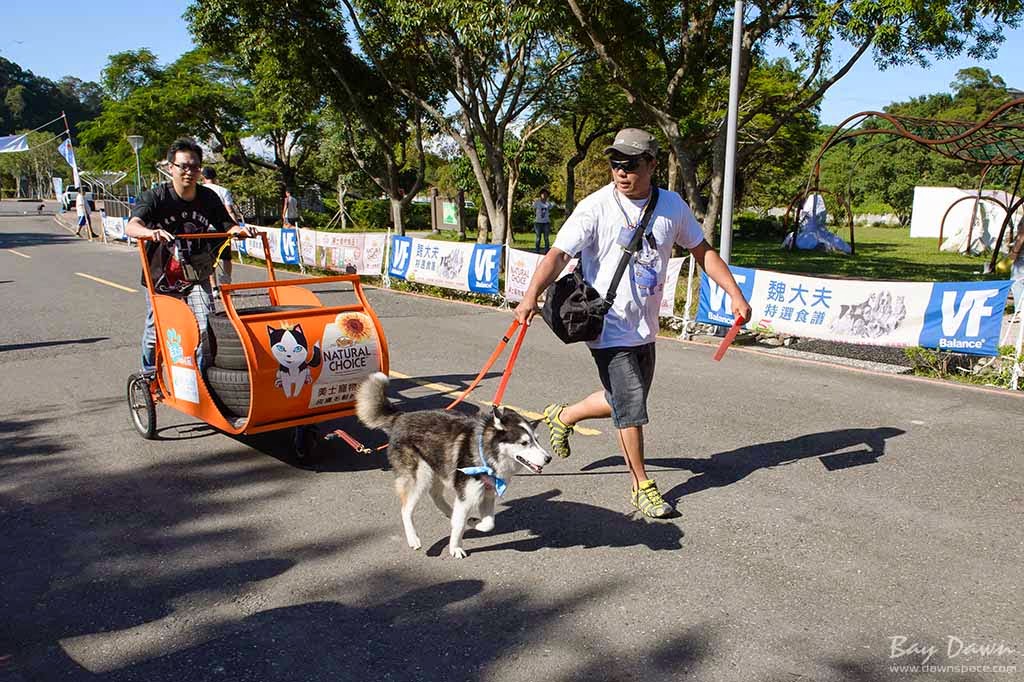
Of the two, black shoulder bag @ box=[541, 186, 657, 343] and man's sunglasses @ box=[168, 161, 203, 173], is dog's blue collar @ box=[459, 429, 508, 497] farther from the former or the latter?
man's sunglasses @ box=[168, 161, 203, 173]

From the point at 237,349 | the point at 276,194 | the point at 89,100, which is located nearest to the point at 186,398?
the point at 237,349

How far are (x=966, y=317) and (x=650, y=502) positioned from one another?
593cm

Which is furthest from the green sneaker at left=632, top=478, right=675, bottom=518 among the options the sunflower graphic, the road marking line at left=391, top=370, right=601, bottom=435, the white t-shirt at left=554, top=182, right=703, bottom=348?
the sunflower graphic

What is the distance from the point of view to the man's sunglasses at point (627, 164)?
4.30 metres

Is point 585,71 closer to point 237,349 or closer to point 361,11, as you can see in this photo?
point 361,11

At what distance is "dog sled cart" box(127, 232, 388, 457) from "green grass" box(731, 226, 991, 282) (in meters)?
17.2

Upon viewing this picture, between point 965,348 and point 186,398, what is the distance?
26.4 feet

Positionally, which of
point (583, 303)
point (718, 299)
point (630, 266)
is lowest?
point (718, 299)

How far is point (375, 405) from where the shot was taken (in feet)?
14.8

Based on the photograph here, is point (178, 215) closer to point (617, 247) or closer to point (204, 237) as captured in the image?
point (204, 237)

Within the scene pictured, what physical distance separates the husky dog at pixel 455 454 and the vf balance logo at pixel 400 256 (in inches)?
497

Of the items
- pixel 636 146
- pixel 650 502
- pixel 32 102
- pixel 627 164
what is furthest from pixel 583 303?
pixel 32 102

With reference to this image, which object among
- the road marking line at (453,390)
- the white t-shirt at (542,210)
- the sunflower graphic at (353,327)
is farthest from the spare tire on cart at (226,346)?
the white t-shirt at (542,210)

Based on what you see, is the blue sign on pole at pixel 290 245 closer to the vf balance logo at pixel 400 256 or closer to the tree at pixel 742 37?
the vf balance logo at pixel 400 256
